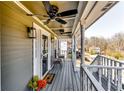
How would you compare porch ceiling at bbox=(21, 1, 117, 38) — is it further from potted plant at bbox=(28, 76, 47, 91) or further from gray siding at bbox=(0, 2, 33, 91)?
potted plant at bbox=(28, 76, 47, 91)

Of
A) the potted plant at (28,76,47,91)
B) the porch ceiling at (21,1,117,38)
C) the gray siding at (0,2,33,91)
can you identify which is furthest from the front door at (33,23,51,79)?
the porch ceiling at (21,1,117,38)

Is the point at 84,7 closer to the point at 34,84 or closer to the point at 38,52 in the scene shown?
the point at 34,84

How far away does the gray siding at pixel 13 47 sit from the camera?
9.59ft

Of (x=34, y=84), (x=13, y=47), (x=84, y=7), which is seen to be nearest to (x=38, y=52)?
(x=34, y=84)

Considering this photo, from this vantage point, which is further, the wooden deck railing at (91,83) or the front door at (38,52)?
the front door at (38,52)

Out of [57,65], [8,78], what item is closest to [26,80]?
[8,78]

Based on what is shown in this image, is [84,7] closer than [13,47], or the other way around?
[84,7]

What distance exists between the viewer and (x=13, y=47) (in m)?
3.38

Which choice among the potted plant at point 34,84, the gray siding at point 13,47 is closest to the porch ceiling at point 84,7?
the gray siding at point 13,47

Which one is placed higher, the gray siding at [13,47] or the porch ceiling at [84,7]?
the porch ceiling at [84,7]

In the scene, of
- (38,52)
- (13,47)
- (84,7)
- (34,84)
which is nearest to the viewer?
(84,7)

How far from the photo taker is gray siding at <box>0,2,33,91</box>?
292 cm

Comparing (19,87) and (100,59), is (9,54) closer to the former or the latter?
(19,87)

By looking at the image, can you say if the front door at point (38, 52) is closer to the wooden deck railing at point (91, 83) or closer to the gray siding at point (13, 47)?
the gray siding at point (13, 47)
